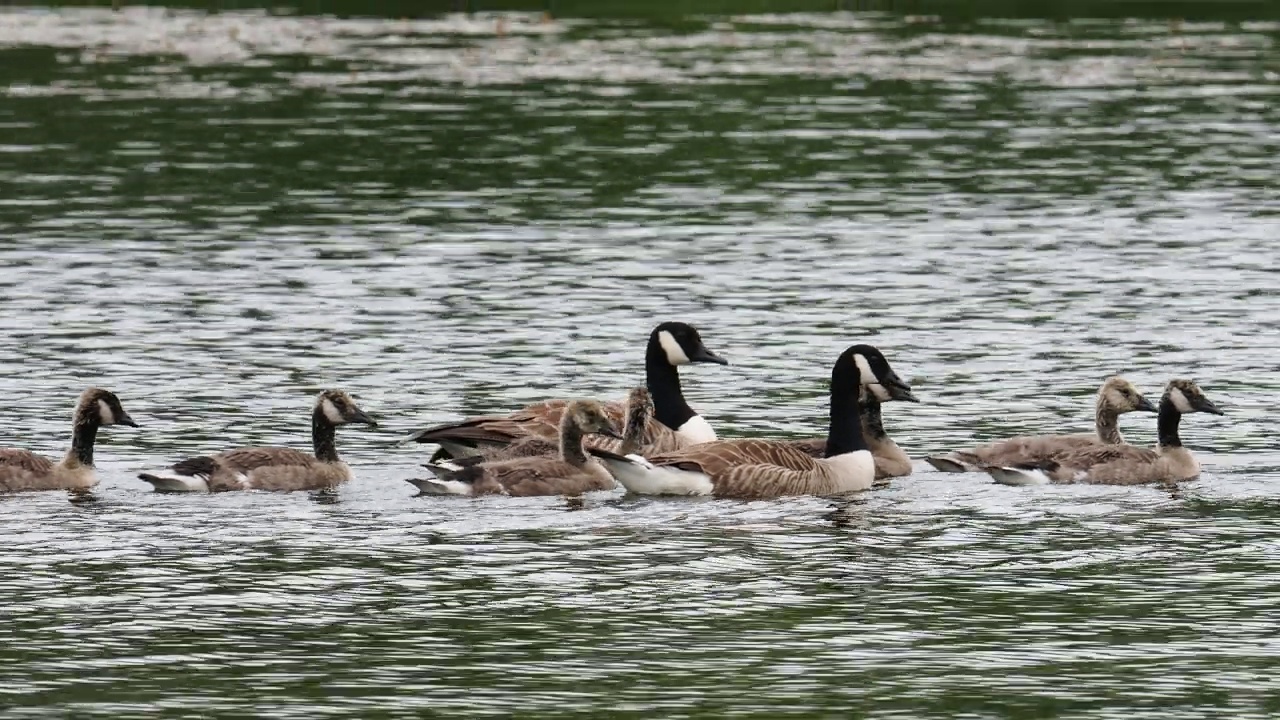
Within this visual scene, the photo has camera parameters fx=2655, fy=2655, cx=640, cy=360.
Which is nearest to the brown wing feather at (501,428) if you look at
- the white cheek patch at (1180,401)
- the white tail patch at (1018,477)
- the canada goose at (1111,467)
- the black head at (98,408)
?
the black head at (98,408)

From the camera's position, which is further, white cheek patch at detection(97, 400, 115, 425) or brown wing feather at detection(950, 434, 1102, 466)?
brown wing feather at detection(950, 434, 1102, 466)

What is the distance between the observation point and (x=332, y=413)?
23344 mm

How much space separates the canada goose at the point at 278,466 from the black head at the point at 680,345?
348cm

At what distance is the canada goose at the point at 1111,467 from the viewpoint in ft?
75.1

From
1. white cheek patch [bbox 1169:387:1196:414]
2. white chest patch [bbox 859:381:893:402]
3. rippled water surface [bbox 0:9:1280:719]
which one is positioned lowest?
rippled water surface [bbox 0:9:1280:719]

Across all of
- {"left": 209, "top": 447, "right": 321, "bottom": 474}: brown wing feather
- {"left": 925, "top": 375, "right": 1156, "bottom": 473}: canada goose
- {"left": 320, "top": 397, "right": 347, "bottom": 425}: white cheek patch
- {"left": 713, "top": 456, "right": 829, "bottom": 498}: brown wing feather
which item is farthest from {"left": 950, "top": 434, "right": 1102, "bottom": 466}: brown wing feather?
{"left": 209, "top": 447, "right": 321, "bottom": 474}: brown wing feather

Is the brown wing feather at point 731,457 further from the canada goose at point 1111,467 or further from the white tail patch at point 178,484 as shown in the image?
the white tail patch at point 178,484

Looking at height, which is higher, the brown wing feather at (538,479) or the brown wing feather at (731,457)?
the brown wing feather at (731,457)

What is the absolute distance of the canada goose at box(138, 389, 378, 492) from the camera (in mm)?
22125

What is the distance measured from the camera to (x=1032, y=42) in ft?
227

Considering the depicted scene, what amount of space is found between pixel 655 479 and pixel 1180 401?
4.93 metres

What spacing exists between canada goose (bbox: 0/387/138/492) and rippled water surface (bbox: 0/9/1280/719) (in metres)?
0.20

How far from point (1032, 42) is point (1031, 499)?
48384 millimetres

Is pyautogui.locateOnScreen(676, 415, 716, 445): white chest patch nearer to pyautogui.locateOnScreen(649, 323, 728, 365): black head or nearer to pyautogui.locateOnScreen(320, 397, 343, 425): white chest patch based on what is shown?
pyautogui.locateOnScreen(649, 323, 728, 365): black head
